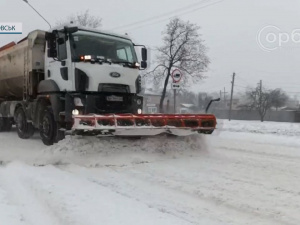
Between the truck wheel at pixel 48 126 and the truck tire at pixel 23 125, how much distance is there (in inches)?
70.3

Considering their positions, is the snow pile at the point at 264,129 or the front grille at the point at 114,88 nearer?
the front grille at the point at 114,88

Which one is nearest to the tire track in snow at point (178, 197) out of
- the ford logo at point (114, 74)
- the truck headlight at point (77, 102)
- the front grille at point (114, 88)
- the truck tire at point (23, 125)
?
the truck headlight at point (77, 102)

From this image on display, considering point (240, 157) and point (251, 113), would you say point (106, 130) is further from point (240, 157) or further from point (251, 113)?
point (251, 113)

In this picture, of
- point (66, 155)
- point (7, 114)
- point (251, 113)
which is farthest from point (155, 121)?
point (251, 113)

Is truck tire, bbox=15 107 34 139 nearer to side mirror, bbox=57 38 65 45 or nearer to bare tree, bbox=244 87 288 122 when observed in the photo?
side mirror, bbox=57 38 65 45

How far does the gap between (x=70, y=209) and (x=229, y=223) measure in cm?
183

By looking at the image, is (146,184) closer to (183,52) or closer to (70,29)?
(70,29)

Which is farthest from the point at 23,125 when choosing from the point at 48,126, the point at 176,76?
the point at 176,76

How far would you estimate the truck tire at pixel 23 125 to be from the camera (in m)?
11.2

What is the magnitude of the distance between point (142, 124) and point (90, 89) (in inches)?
65.2

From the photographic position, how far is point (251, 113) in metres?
70.6

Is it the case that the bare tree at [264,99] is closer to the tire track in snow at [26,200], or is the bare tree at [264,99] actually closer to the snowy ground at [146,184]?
the snowy ground at [146,184]

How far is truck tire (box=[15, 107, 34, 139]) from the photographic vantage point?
11242 mm

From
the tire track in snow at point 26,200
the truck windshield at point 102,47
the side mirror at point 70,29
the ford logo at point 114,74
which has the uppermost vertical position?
the side mirror at point 70,29
